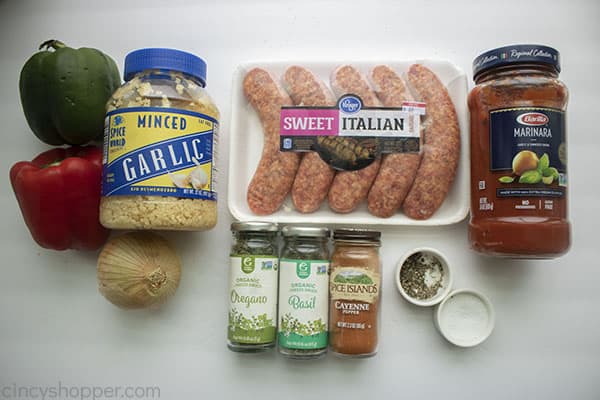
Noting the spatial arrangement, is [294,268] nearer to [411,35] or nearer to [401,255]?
[401,255]

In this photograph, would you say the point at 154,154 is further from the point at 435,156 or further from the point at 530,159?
the point at 530,159

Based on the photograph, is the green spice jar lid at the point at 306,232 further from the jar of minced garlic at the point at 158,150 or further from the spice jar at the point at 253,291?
the jar of minced garlic at the point at 158,150

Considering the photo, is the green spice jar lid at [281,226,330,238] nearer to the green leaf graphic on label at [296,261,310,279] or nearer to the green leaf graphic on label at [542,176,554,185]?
the green leaf graphic on label at [296,261,310,279]

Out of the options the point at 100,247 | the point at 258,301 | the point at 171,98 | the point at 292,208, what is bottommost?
the point at 258,301

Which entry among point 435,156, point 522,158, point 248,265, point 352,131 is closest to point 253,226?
point 248,265

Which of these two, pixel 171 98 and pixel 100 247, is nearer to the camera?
pixel 171 98

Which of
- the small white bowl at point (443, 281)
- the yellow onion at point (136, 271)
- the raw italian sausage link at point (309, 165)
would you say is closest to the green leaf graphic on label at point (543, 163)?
the small white bowl at point (443, 281)

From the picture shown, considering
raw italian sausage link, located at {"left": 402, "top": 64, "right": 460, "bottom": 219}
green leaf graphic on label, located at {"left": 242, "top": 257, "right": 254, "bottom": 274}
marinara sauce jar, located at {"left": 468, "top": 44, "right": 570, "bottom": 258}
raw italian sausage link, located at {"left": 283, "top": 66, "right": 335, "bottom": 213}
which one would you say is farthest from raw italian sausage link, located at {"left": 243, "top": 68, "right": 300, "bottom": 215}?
marinara sauce jar, located at {"left": 468, "top": 44, "right": 570, "bottom": 258}

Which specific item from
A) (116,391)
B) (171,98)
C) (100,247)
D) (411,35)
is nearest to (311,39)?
(411,35)
